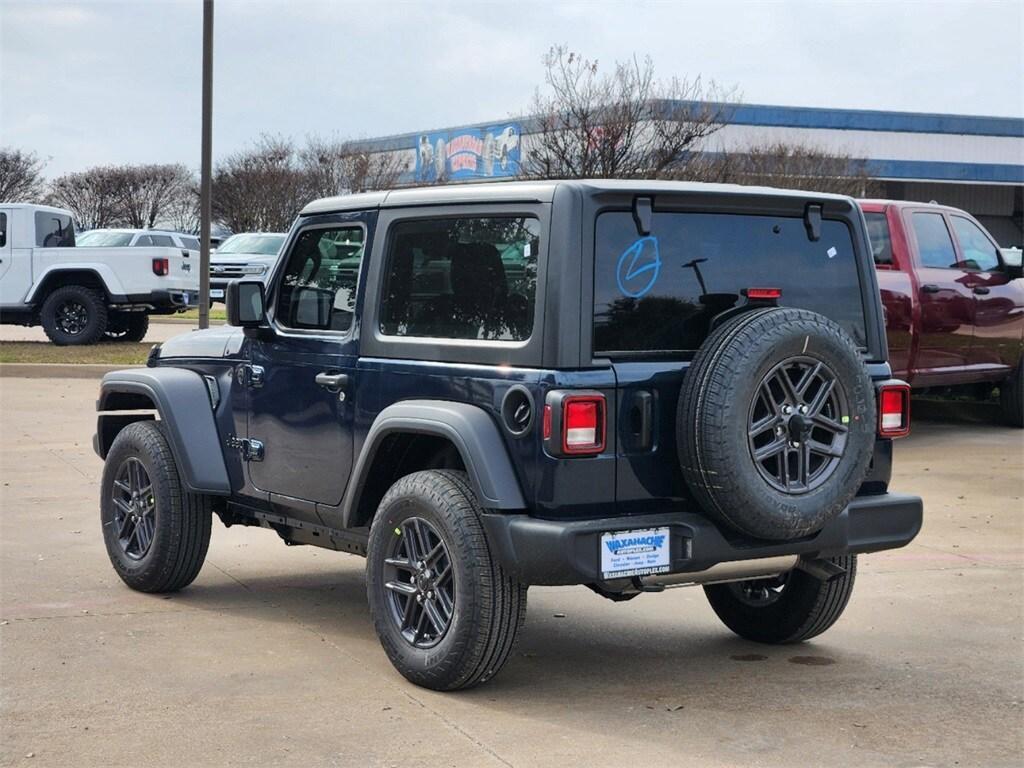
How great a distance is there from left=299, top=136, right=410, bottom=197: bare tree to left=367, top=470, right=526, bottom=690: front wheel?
149ft

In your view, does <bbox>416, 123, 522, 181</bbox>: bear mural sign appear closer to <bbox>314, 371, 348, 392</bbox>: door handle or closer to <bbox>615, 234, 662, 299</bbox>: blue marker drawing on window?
<bbox>314, 371, 348, 392</bbox>: door handle

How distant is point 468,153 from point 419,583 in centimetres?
4489

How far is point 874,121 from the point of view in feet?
178

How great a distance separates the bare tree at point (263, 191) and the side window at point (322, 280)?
46476 mm

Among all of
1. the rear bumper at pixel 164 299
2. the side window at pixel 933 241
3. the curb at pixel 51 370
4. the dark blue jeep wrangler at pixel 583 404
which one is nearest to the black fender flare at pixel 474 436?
the dark blue jeep wrangler at pixel 583 404

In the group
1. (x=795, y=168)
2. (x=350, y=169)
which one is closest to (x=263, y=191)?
(x=350, y=169)

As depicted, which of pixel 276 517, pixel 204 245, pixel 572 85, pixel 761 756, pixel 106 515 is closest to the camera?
pixel 761 756

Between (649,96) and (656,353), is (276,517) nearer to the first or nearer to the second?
(656,353)

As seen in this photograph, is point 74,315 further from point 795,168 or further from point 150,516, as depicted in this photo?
point 795,168

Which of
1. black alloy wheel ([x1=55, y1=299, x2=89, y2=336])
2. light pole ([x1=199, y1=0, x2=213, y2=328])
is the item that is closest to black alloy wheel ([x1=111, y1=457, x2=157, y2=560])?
light pole ([x1=199, y1=0, x2=213, y2=328])

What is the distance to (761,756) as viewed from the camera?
15.3 ft

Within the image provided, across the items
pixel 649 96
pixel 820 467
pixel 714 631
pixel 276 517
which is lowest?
pixel 714 631

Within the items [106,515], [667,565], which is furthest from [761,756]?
[106,515]

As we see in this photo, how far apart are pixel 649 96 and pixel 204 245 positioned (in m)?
13.0
